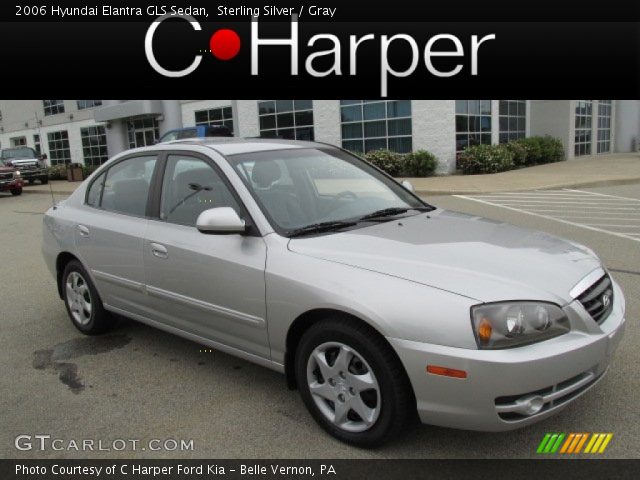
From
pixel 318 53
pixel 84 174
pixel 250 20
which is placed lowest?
pixel 84 174

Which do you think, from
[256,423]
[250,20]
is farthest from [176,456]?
[250,20]

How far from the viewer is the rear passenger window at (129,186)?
14.3 feet

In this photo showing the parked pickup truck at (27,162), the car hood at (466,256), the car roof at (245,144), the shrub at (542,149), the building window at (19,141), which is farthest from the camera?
the building window at (19,141)

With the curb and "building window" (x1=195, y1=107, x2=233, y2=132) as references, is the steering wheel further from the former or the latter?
"building window" (x1=195, y1=107, x2=233, y2=132)

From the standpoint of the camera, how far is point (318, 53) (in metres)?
20.2

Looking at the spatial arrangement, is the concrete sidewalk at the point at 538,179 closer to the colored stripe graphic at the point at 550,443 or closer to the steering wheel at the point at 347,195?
the steering wheel at the point at 347,195

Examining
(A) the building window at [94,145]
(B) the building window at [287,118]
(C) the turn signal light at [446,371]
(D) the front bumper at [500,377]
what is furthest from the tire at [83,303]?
(A) the building window at [94,145]

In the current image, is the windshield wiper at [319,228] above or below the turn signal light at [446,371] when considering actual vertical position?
above

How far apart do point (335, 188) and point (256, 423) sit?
163 centimetres

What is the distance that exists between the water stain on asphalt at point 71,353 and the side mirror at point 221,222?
1.54 m

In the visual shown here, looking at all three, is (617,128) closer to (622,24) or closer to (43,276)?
(622,24)

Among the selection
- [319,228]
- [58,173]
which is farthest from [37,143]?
[319,228]

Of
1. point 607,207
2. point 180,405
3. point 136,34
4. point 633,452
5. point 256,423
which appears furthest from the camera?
point 136,34

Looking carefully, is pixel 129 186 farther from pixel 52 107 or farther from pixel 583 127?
pixel 52 107
